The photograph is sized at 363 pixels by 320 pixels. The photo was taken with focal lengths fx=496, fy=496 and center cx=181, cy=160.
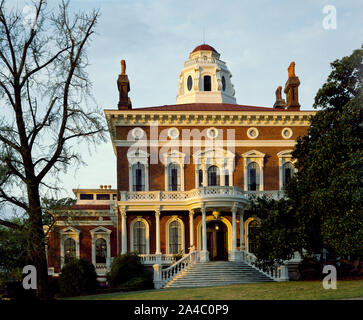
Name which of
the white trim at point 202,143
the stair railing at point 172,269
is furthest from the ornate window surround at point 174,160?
the stair railing at point 172,269

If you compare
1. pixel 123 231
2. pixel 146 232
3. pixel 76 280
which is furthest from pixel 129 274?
pixel 146 232

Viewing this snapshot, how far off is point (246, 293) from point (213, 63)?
91.0 feet

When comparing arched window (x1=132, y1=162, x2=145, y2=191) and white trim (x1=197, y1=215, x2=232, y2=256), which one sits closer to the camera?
white trim (x1=197, y1=215, x2=232, y2=256)

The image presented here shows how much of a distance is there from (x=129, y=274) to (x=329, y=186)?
1297 cm

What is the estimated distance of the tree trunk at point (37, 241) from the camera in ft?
51.8

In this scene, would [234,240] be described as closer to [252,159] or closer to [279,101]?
[252,159]

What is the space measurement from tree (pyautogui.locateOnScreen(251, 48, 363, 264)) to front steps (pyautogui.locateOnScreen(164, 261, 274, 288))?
3.00 m

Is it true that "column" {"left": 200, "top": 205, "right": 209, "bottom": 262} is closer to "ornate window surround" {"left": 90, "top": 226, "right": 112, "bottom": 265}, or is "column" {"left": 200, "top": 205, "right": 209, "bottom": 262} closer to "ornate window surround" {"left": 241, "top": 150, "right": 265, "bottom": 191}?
"ornate window surround" {"left": 241, "top": 150, "right": 265, "bottom": 191}

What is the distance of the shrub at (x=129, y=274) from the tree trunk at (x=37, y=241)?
34.7 ft

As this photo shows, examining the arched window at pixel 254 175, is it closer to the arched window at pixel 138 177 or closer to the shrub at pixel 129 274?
the arched window at pixel 138 177

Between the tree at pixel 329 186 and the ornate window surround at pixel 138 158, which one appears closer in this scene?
the tree at pixel 329 186

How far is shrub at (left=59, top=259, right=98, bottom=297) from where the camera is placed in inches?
993

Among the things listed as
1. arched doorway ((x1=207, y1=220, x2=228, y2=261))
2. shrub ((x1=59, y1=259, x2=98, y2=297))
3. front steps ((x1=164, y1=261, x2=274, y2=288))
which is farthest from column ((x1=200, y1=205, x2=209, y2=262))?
shrub ((x1=59, y1=259, x2=98, y2=297))
